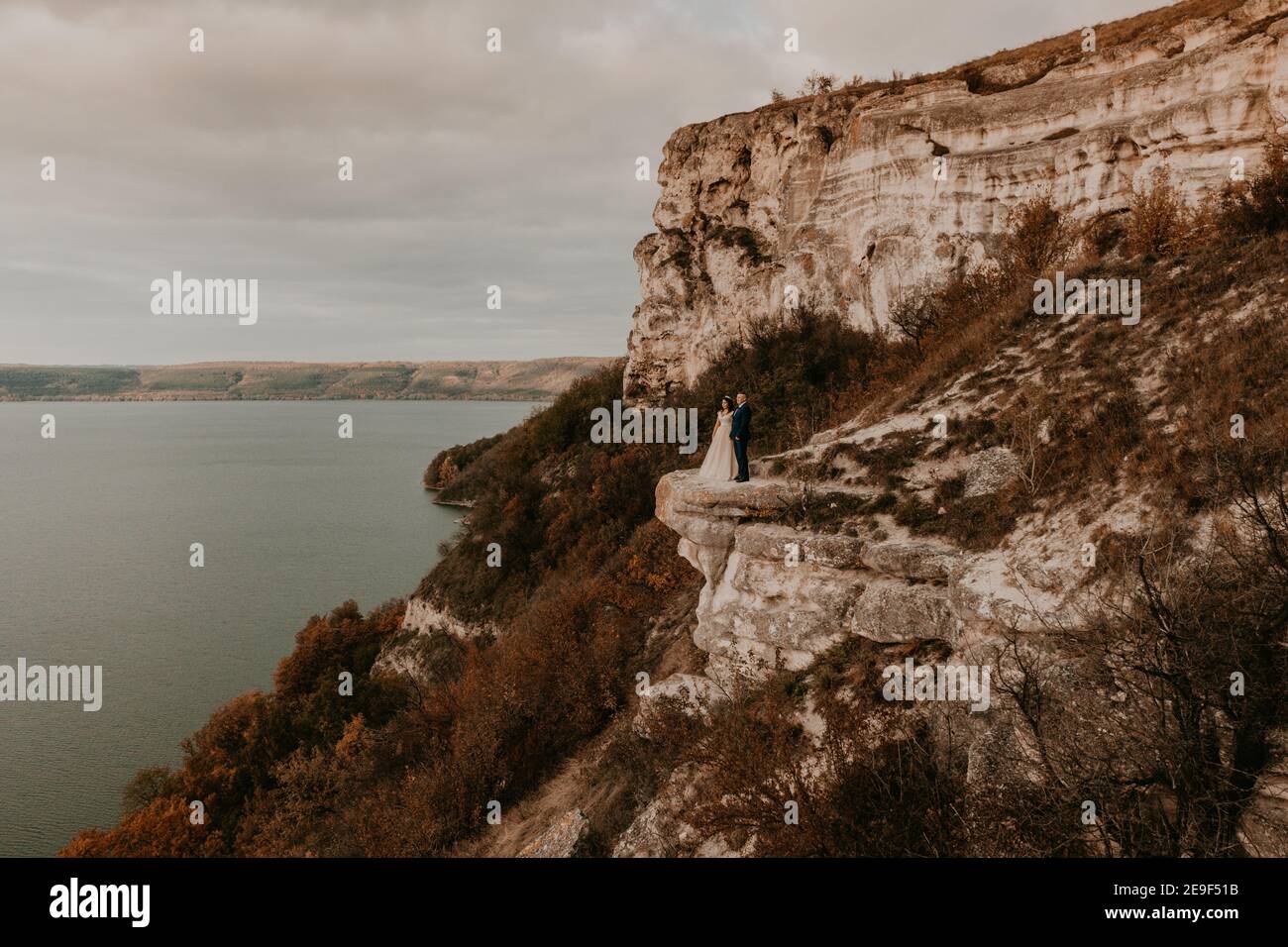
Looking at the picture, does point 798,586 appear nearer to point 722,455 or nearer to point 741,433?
point 741,433

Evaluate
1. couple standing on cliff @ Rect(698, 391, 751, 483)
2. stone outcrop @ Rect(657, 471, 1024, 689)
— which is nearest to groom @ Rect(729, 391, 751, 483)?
couple standing on cliff @ Rect(698, 391, 751, 483)

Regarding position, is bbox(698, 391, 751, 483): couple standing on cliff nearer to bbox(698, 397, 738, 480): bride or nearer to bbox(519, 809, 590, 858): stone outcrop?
bbox(698, 397, 738, 480): bride

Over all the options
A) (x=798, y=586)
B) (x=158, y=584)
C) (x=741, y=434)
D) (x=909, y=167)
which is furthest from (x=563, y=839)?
(x=158, y=584)

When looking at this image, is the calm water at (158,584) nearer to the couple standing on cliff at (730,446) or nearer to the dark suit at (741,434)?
the couple standing on cliff at (730,446)

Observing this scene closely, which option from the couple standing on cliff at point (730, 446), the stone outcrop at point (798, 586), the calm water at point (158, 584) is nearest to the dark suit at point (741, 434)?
the couple standing on cliff at point (730, 446)

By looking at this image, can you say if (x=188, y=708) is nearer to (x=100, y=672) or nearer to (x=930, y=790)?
(x=100, y=672)

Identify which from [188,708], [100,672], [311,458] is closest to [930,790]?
[188,708]
